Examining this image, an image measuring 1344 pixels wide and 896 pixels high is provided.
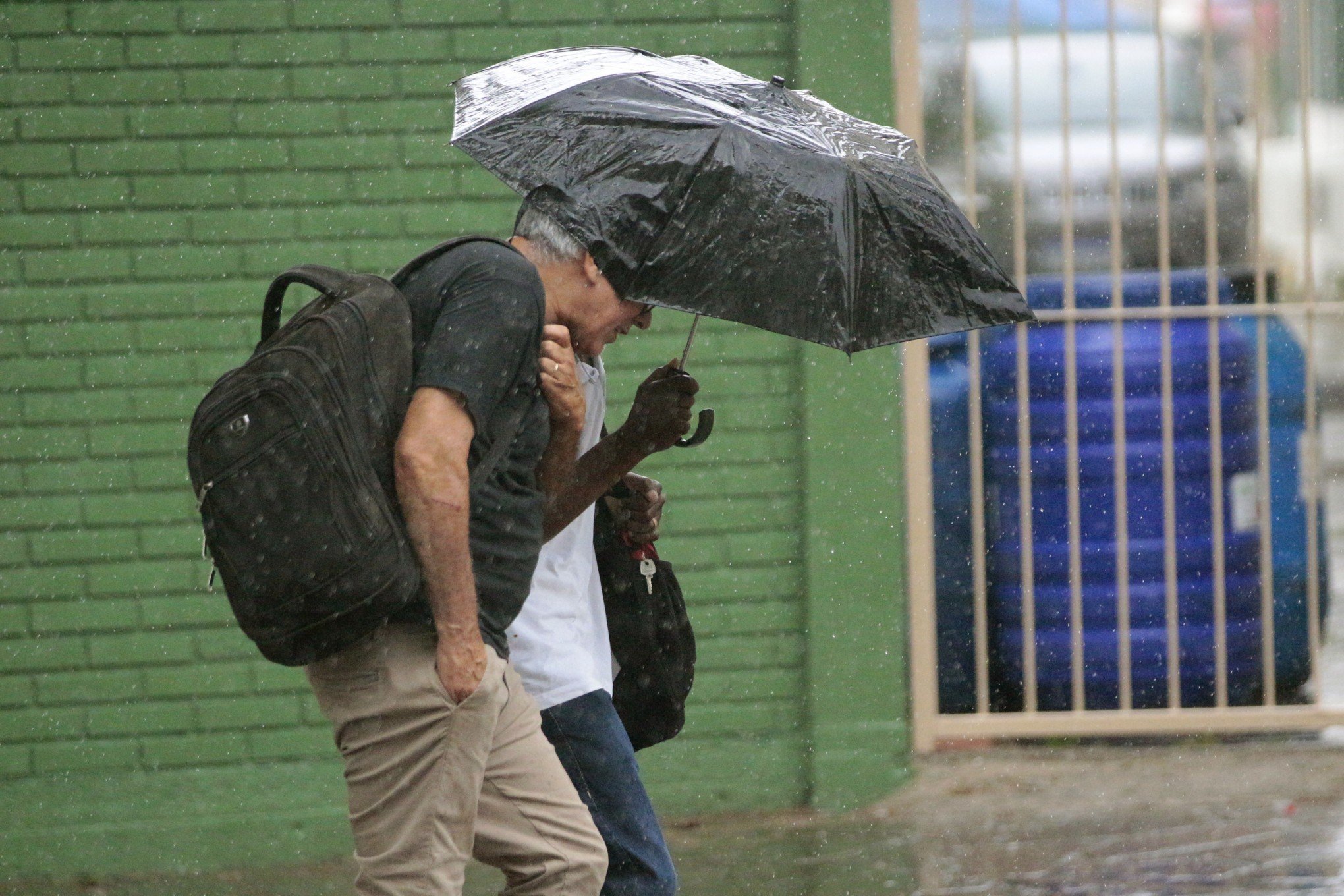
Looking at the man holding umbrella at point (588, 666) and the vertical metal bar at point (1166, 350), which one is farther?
the vertical metal bar at point (1166, 350)

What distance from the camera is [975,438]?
5.49 m

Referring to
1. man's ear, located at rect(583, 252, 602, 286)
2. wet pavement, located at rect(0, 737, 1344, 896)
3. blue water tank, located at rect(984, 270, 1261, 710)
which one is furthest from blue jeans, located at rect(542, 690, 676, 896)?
blue water tank, located at rect(984, 270, 1261, 710)

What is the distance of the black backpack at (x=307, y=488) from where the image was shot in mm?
2393

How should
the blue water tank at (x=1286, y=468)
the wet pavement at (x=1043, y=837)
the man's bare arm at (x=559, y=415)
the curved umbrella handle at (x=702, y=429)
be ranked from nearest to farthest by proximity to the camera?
1. the man's bare arm at (x=559, y=415)
2. the curved umbrella handle at (x=702, y=429)
3. the wet pavement at (x=1043, y=837)
4. the blue water tank at (x=1286, y=468)

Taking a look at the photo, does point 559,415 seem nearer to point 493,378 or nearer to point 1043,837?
point 493,378

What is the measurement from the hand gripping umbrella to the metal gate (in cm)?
246

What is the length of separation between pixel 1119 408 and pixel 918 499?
0.74m

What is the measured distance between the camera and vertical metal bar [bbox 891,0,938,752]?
17.6 ft

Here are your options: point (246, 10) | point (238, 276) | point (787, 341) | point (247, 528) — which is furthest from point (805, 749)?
point (247, 528)

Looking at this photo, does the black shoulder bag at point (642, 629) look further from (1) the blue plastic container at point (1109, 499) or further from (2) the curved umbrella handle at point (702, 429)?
(1) the blue plastic container at point (1109, 499)

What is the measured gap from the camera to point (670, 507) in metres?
5.21

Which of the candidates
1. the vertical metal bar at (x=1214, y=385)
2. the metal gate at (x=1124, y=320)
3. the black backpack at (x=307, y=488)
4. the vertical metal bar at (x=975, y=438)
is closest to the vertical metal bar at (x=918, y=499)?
the metal gate at (x=1124, y=320)

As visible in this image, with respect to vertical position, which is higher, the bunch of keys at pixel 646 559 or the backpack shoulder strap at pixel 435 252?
the backpack shoulder strap at pixel 435 252

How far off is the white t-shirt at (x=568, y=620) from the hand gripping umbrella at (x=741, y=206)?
316 millimetres
